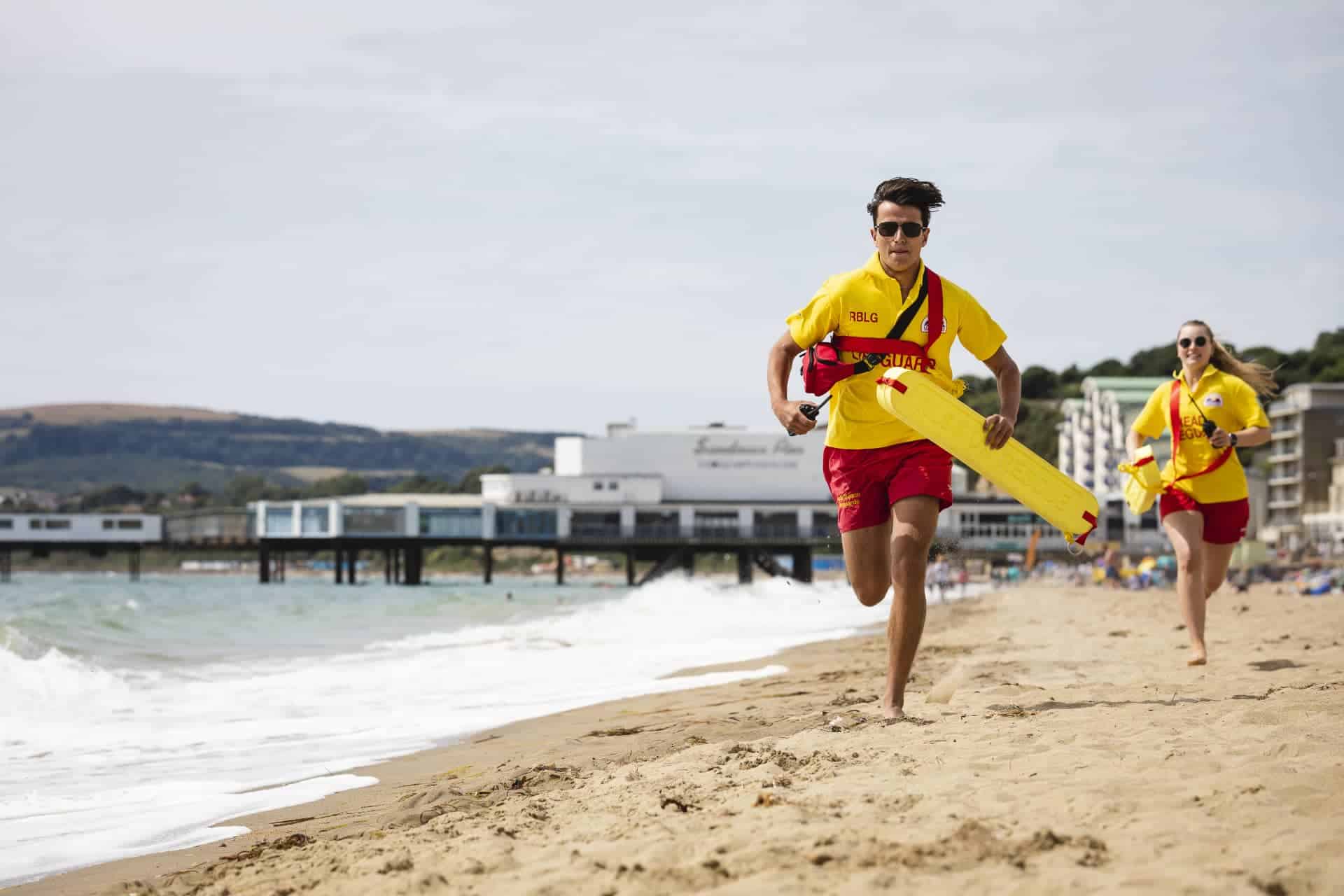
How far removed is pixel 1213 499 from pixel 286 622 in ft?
65.5

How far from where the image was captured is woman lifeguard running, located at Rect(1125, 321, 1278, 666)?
773 cm

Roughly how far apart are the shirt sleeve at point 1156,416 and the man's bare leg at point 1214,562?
693 millimetres

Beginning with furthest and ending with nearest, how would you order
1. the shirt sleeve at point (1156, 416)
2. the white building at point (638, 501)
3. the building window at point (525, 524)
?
the building window at point (525, 524) → the white building at point (638, 501) → the shirt sleeve at point (1156, 416)

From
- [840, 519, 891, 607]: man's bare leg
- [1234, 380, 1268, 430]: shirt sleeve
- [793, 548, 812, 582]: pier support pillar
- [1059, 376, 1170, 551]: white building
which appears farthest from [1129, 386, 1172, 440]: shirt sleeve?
[1059, 376, 1170, 551]: white building

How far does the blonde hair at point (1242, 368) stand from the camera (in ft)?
25.4

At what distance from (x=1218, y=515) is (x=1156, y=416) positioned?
0.66 m

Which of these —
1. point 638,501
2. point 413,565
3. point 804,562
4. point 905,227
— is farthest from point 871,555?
point 413,565

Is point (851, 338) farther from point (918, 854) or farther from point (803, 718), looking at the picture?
point (918, 854)

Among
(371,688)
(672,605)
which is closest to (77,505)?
(672,605)

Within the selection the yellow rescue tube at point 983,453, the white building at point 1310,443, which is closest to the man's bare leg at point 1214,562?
the yellow rescue tube at point 983,453

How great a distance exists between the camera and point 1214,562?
7844 mm

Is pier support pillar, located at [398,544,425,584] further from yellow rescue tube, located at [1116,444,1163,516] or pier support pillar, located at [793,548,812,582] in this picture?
yellow rescue tube, located at [1116,444,1163,516]

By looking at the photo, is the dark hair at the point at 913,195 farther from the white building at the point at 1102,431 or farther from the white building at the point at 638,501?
the white building at the point at 1102,431

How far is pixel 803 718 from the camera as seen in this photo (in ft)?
20.0
